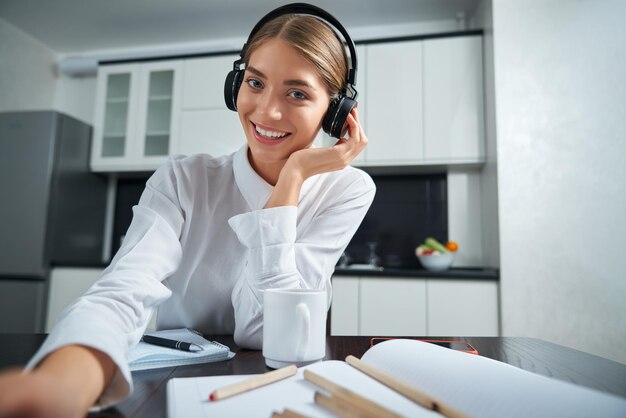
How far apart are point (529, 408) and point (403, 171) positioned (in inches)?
95.9

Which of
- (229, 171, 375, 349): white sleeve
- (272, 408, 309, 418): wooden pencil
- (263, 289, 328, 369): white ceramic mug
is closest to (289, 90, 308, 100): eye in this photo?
(229, 171, 375, 349): white sleeve

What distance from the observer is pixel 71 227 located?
278cm

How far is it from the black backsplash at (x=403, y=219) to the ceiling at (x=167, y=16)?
110 cm

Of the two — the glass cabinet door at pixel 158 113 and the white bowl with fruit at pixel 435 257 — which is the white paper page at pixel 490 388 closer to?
the white bowl with fruit at pixel 435 257

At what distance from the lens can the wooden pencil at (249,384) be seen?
41cm

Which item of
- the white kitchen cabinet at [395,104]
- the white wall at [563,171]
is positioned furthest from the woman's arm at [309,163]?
the white kitchen cabinet at [395,104]

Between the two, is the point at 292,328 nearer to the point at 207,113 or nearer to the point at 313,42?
the point at 313,42

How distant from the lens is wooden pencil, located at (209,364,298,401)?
41 cm

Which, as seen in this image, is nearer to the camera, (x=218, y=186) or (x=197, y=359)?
(x=197, y=359)

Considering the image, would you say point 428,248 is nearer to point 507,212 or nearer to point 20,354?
point 507,212

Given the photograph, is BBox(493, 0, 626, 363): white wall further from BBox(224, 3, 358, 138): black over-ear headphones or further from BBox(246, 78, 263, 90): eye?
BBox(246, 78, 263, 90): eye

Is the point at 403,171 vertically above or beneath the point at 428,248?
above

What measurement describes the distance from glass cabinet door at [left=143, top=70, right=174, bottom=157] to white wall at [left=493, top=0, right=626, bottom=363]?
210cm

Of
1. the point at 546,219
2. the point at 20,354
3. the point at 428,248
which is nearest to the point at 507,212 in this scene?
the point at 546,219
